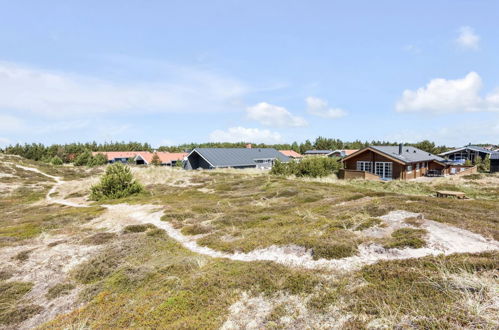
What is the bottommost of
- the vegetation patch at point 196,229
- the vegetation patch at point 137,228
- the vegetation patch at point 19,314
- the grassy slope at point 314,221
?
the vegetation patch at point 19,314

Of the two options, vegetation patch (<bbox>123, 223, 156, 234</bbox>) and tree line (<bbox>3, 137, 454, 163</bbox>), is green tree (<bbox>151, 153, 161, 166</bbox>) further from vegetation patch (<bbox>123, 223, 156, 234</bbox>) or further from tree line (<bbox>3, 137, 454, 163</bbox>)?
vegetation patch (<bbox>123, 223, 156, 234</bbox>)

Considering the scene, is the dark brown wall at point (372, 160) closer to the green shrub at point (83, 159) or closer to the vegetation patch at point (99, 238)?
the vegetation patch at point (99, 238)

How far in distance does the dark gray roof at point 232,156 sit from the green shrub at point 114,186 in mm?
26861

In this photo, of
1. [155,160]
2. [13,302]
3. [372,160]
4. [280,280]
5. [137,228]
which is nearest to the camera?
[280,280]

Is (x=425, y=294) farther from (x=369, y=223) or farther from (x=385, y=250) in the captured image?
(x=369, y=223)

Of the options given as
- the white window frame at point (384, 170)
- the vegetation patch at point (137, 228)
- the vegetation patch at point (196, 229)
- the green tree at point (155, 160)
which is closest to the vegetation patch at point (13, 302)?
the vegetation patch at point (137, 228)

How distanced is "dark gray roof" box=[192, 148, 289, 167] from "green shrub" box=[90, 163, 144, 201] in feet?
88.1

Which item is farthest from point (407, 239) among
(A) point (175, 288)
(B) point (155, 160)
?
(B) point (155, 160)

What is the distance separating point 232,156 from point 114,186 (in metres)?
35.7

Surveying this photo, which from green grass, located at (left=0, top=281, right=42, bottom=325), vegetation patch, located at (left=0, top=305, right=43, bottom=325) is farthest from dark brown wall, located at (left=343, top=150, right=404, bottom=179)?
green grass, located at (left=0, top=281, right=42, bottom=325)

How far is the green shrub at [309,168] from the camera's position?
39844 mm

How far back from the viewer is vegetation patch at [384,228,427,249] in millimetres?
8586

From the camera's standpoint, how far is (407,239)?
349 inches

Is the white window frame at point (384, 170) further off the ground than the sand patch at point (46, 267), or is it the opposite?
the white window frame at point (384, 170)
